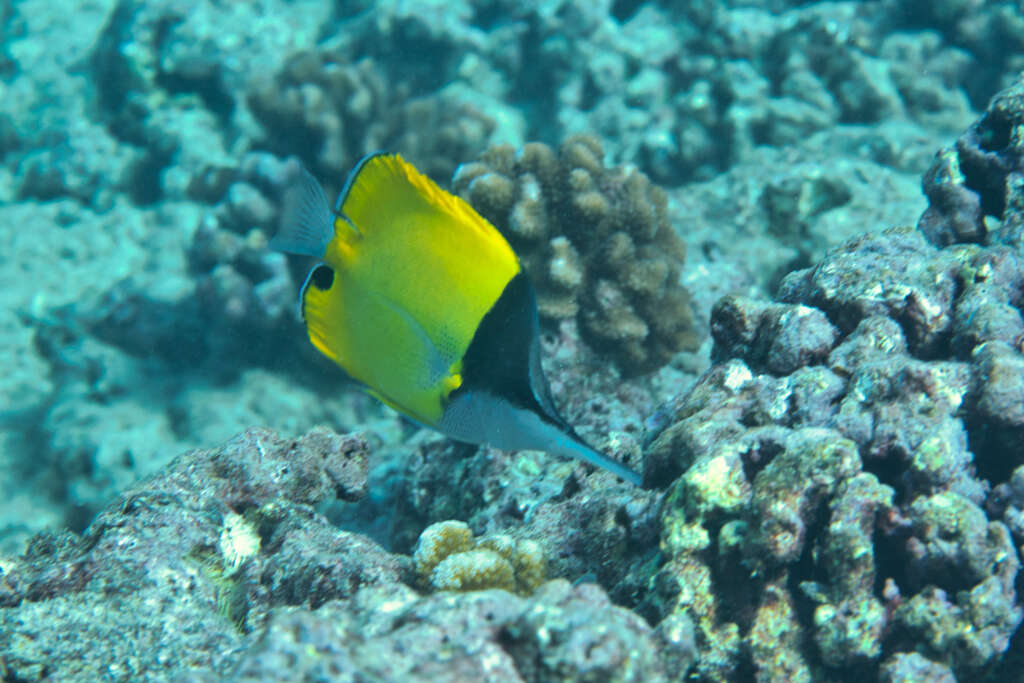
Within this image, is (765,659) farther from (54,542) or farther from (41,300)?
(41,300)

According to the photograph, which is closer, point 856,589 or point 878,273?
point 856,589

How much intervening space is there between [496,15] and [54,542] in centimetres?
860

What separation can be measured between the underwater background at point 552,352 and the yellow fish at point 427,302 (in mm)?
467

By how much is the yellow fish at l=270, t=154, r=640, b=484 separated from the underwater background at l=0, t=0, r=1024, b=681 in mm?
467

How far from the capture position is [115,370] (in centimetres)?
653

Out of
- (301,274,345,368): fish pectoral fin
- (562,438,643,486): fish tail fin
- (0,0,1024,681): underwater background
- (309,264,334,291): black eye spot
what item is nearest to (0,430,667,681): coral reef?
(0,0,1024,681): underwater background

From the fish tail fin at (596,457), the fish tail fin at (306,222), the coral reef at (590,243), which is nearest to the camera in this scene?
the fish tail fin at (596,457)

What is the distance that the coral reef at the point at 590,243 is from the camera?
424 centimetres

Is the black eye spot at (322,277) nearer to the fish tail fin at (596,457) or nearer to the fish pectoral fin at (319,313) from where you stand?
the fish pectoral fin at (319,313)

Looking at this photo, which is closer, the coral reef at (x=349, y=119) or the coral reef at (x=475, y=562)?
the coral reef at (x=475, y=562)

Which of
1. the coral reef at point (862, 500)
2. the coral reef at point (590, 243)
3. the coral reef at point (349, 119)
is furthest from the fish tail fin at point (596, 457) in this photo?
the coral reef at point (349, 119)

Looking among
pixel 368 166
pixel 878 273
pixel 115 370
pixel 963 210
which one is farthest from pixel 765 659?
pixel 115 370

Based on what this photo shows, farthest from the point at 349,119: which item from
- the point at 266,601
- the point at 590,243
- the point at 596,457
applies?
the point at 596,457

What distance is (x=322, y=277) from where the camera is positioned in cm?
191
